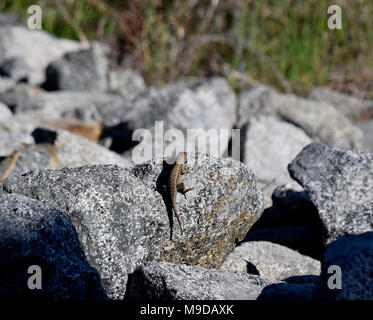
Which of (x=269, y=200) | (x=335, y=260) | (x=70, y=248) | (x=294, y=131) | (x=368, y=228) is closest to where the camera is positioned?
(x=335, y=260)

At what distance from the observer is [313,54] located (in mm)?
8516

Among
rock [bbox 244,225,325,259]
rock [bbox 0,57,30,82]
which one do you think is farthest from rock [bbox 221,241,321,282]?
rock [bbox 0,57,30,82]

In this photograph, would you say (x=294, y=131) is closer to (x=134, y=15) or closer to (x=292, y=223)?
(x=292, y=223)

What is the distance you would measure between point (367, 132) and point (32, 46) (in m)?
5.28

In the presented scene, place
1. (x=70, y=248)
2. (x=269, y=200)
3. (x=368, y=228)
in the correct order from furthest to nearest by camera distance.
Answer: (x=269, y=200) < (x=368, y=228) < (x=70, y=248)

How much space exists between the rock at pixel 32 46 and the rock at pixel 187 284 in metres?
6.50

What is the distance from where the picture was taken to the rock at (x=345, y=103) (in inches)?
308

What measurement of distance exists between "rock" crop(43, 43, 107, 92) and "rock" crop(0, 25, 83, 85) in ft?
2.05

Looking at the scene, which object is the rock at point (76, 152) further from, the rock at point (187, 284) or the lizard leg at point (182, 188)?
the rock at point (187, 284)

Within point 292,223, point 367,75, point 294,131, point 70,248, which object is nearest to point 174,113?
point 294,131

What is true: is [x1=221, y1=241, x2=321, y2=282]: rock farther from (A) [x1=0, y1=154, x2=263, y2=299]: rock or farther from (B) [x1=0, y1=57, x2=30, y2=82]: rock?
(B) [x1=0, y1=57, x2=30, y2=82]: rock

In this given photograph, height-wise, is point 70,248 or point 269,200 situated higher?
point 70,248

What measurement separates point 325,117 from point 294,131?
2.63 ft

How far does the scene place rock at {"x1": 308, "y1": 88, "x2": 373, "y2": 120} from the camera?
25.7ft
